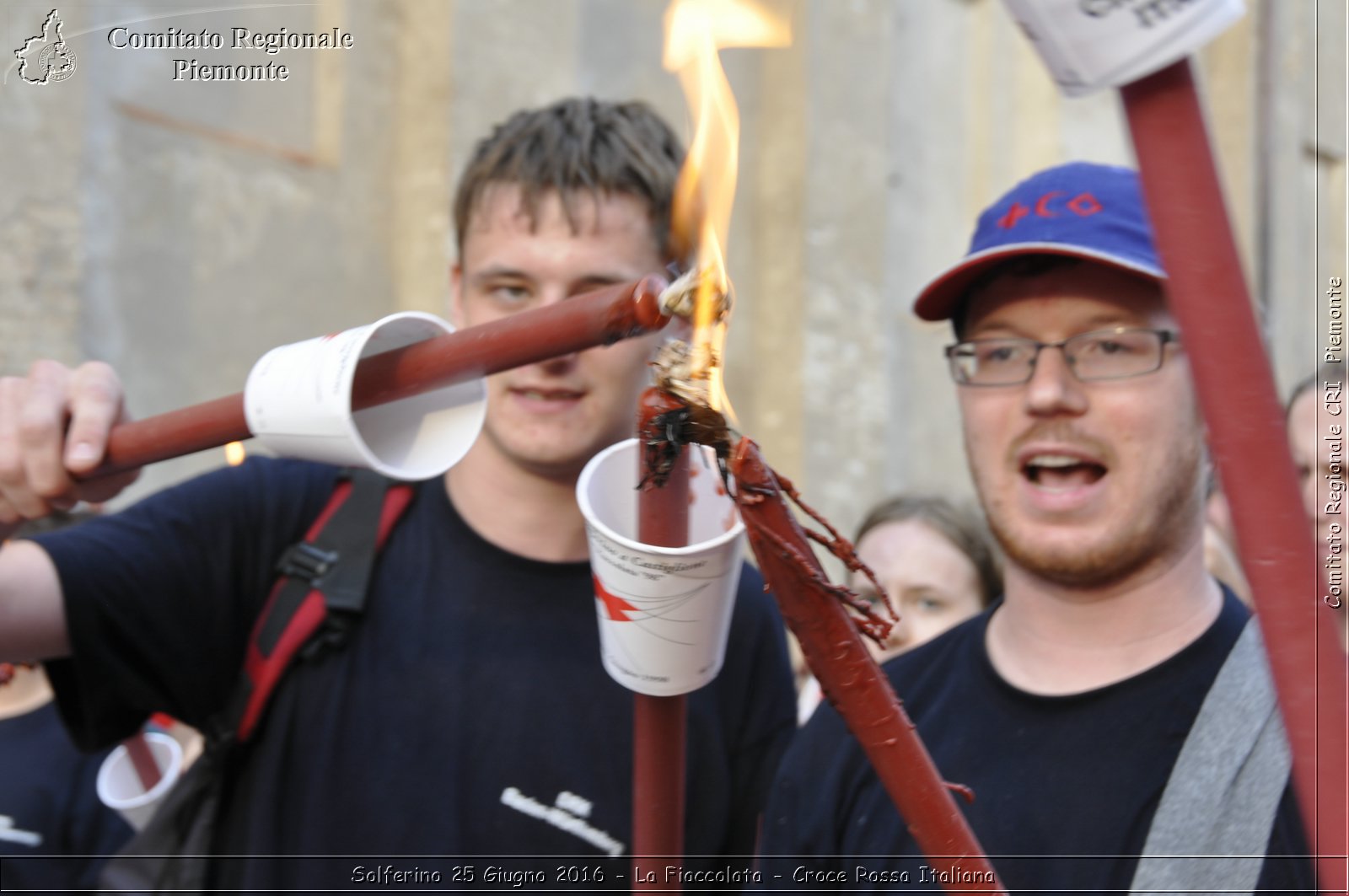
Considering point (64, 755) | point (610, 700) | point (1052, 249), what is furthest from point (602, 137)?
point (64, 755)

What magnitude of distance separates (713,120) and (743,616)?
1008 mm

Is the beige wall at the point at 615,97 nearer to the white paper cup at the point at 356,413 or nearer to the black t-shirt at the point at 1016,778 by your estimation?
the black t-shirt at the point at 1016,778

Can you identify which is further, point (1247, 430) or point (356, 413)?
point (356, 413)

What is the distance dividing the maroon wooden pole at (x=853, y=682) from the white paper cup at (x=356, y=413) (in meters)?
0.45

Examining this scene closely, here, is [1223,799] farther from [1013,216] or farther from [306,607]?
[306,607]

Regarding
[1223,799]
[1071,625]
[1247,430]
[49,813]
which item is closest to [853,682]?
[1247,430]

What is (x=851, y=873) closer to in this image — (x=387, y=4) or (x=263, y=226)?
(x=263, y=226)

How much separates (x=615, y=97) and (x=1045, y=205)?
8065mm

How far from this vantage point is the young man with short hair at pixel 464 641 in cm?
189

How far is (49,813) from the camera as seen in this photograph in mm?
2852

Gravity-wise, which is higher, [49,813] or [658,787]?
[658,787]

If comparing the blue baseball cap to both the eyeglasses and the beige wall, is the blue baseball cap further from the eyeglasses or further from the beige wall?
the beige wall

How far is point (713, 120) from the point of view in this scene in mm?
1334

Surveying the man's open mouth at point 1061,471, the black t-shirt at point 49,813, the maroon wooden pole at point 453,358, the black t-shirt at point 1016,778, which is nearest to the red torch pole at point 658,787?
the maroon wooden pole at point 453,358
